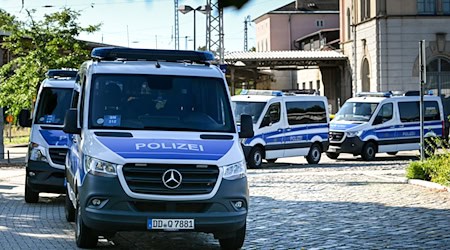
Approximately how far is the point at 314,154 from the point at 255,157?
2.68 meters

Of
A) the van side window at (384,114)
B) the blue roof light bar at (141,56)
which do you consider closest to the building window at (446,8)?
the blue roof light bar at (141,56)

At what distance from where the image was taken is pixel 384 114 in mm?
28156

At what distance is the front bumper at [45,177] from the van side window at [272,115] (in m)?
10.5

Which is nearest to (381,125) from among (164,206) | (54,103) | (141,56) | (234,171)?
(54,103)

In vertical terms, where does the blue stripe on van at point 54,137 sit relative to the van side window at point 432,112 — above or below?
below

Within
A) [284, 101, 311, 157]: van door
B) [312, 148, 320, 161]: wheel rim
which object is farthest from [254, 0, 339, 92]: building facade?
[312, 148, 320, 161]: wheel rim

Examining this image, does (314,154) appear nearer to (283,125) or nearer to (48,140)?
(283,125)

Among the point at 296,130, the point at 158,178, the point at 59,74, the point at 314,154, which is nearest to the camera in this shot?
the point at 158,178

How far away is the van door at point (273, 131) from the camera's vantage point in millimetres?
25031

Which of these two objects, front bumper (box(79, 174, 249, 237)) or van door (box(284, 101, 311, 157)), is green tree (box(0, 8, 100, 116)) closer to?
van door (box(284, 101, 311, 157))

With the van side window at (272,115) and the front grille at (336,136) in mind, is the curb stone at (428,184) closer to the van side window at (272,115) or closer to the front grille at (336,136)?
the van side window at (272,115)

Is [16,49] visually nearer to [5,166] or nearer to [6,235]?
[5,166]

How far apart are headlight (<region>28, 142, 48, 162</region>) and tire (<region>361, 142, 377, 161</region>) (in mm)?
14596

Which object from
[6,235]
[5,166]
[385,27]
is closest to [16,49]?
[5,166]
